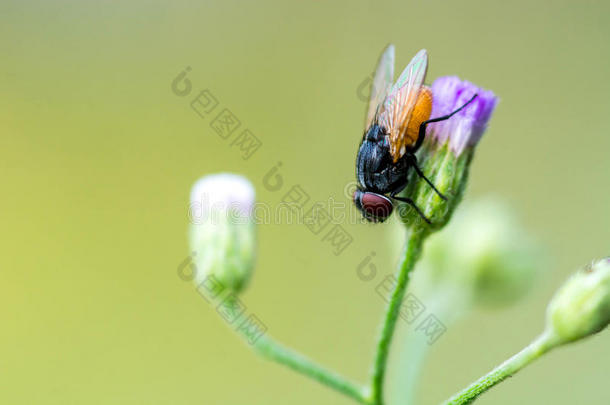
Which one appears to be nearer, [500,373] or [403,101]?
[500,373]

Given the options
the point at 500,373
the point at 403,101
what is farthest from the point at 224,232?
the point at 500,373

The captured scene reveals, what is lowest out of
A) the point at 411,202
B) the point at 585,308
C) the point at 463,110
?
the point at 585,308

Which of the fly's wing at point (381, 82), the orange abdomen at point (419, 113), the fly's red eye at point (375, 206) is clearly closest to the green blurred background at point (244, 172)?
the fly's wing at point (381, 82)

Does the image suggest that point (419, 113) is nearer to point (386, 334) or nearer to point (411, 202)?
point (411, 202)

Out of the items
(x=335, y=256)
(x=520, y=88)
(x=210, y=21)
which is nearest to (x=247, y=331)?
(x=335, y=256)

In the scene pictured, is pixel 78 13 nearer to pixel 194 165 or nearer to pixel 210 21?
pixel 210 21

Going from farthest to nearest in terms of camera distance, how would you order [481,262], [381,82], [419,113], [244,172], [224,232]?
[244,172] < [481,262] < [381,82] < [224,232] < [419,113]

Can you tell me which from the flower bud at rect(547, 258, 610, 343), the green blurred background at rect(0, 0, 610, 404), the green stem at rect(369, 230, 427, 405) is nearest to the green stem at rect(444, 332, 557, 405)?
the flower bud at rect(547, 258, 610, 343)

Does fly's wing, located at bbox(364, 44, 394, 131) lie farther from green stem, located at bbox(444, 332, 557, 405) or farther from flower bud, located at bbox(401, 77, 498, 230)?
green stem, located at bbox(444, 332, 557, 405)
